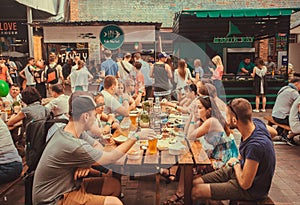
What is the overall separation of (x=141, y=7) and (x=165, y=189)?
10530mm

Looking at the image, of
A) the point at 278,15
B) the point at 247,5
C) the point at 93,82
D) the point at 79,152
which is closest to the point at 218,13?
the point at 278,15

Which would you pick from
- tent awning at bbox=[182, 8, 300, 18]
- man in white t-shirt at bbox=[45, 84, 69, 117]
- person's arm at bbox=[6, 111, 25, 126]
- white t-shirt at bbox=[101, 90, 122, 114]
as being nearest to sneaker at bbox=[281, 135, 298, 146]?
white t-shirt at bbox=[101, 90, 122, 114]

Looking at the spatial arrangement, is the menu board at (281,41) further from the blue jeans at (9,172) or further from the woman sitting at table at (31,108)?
the blue jeans at (9,172)

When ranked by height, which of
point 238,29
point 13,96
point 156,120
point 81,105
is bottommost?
point 156,120

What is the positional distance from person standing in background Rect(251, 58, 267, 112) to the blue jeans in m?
7.19

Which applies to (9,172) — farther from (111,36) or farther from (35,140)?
(111,36)

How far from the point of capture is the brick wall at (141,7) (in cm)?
1347

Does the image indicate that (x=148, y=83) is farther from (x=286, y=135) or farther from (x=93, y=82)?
(x=286, y=135)

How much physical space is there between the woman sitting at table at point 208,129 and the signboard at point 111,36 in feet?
18.2

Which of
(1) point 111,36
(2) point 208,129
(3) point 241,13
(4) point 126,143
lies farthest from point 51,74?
(4) point 126,143

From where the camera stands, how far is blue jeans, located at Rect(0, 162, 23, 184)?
10.9 feet

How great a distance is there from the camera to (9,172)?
3.35m

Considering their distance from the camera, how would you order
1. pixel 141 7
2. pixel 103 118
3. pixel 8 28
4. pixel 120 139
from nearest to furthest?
pixel 120 139 → pixel 103 118 → pixel 8 28 → pixel 141 7

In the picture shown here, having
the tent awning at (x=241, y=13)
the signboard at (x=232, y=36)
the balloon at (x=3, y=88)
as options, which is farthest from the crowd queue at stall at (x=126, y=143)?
the signboard at (x=232, y=36)
